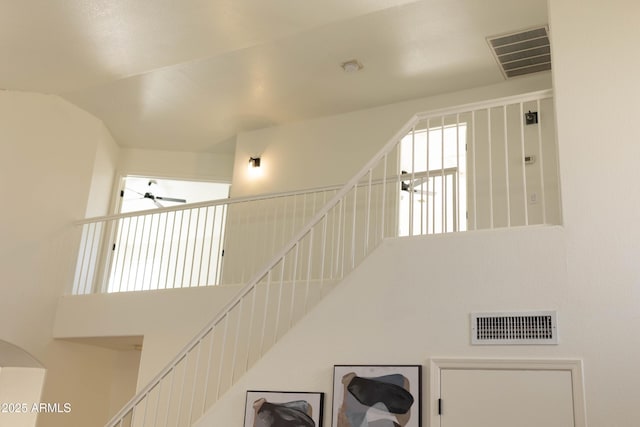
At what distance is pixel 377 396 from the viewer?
4547 mm

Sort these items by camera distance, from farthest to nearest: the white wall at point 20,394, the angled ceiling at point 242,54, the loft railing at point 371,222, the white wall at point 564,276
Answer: the white wall at point 20,394, the loft railing at point 371,222, the angled ceiling at point 242,54, the white wall at point 564,276

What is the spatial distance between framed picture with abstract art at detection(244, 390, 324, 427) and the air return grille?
1.27 metres

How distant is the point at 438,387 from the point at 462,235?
1.11 meters

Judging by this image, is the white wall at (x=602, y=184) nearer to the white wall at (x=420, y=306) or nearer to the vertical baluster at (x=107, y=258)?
the white wall at (x=420, y=306)

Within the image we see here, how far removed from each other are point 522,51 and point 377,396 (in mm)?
3970

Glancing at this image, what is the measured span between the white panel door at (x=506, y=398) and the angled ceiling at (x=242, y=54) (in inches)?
133

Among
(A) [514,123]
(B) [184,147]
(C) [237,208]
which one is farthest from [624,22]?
(B) [184,147]

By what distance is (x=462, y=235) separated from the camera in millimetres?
4695

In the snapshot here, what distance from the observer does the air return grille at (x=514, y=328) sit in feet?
13.9

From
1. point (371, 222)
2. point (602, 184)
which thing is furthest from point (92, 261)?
point (602, 184)

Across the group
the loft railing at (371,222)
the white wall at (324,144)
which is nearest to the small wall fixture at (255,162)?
the white wall at (324,144)

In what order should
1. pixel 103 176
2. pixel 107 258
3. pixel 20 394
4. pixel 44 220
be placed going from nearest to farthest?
pixel 44 220 < pixel 20 394 < pixel 107 258 < pixel 103 176

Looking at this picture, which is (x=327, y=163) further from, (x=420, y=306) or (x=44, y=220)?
(x=420, y=306)

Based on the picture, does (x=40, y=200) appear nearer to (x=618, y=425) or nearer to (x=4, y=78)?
(x=4, y=78)
